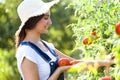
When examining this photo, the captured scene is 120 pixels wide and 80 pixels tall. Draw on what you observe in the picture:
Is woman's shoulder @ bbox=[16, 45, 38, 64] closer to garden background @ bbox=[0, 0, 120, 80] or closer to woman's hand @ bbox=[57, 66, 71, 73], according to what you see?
woman's hand @ bbox=[57, 66, 71, 73]

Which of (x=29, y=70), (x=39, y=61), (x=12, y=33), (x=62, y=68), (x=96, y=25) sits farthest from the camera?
(x=12, y=33)

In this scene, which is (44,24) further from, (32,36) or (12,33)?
(12,33)

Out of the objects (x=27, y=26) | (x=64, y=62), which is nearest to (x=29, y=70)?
(x=64, y=62)

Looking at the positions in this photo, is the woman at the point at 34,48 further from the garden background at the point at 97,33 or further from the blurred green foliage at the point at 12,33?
the blurred green foliage at the point at 12,33

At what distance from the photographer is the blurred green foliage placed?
50.4ft

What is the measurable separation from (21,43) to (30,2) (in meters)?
0.32

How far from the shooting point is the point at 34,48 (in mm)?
3326

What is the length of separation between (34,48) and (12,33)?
15.5 metres

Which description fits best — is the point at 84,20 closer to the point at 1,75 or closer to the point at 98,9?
the point at 98,9

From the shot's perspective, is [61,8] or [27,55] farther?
[61,8]

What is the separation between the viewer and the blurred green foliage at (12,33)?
15.4 m

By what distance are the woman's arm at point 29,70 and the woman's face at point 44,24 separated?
0.23m

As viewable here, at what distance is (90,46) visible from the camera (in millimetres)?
3641

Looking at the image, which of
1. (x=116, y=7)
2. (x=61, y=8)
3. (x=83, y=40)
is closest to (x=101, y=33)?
(x=83, y=40)
